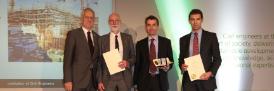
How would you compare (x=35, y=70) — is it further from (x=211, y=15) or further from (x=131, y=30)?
(x=211, y=15)

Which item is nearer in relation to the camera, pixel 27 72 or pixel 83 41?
pixel 83 41

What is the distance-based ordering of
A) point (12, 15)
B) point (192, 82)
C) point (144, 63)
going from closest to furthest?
point (192, 82)
point (144, 63)
point (12, 15)

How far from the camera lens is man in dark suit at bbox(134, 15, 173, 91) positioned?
3.94 metres

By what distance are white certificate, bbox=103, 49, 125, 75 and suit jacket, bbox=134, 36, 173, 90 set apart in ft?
1.05

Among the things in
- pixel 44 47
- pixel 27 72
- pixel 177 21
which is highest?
pixel 177 21

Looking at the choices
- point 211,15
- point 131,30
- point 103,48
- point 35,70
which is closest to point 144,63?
point 103,48

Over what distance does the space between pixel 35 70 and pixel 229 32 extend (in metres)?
2.75

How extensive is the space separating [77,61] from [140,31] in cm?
146

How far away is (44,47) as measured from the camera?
5.05 metres

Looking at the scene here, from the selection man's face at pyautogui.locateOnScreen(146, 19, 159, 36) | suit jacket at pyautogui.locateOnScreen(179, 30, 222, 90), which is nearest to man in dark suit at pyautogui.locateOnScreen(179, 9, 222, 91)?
suit jacket at pyautogui.locateOnScreen(179, 30, 222, 90)

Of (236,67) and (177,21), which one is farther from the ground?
(177,21)

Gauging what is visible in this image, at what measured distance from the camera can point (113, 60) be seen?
3.79 m

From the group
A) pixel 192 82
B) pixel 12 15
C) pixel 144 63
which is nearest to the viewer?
pixel 192 82

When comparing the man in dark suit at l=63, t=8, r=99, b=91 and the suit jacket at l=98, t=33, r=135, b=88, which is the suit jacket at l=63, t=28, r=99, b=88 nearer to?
the man in dark suit at l=63, t=8, r=99, b=91
